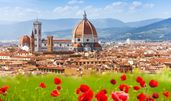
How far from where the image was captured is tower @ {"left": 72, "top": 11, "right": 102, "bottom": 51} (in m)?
78.4

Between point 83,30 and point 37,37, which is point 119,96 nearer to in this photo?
point 37,37

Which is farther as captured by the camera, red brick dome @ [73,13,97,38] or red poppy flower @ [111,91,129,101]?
red brick dome @ [73,13,97,38]

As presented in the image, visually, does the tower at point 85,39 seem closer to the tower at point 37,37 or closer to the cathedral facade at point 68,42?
the cathedral facade at point 68,42

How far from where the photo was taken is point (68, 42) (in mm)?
84062

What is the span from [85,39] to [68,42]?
18.4 ft

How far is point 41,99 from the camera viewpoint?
118 inches

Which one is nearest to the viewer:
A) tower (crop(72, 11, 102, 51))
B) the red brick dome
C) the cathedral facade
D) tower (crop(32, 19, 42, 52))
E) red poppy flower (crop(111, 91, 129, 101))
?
red poppy flower (crop(111, 91, 129, 101))

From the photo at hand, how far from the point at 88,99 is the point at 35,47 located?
259 feet

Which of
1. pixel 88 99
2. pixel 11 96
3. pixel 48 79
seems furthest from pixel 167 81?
pixel 88 99

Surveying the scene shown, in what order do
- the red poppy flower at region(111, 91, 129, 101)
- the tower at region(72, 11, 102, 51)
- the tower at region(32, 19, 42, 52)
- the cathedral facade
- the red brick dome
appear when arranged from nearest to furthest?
1. the red poppy flower at region(111, 91, 129, 101)
2. the cathedral facade
3. the tower at region(72, 11, 102, 51)
4. the tower at region(32, 19, 42, 52)
5. the red brick dome

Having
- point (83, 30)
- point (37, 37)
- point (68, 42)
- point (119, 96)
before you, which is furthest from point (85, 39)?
point (119, 96)

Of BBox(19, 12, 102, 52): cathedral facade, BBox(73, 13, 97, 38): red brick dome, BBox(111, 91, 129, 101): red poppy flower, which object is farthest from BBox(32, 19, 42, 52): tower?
BBox(111, 91, 129, 101): red poppy flower

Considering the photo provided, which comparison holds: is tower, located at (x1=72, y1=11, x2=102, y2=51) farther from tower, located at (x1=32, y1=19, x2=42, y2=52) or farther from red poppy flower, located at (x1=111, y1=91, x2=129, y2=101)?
red poppy flower, located at (x1=111, y1=91, x2=129, y2=101)

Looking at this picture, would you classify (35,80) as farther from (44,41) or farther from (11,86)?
(44,41)
